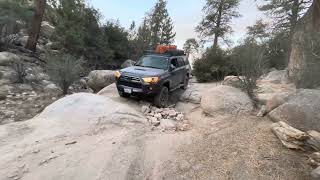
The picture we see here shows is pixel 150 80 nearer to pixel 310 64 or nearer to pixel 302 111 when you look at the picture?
pixel 302 111

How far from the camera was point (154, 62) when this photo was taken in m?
13.5

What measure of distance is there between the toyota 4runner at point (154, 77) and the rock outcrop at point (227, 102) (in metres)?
1.69

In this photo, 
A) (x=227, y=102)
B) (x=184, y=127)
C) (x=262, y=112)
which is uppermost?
(x=227, y=102)

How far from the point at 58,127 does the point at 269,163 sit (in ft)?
19.4

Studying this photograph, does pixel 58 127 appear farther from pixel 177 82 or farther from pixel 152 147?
pixel 177 82

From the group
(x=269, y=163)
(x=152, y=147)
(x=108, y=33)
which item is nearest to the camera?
(x=269, y=163)

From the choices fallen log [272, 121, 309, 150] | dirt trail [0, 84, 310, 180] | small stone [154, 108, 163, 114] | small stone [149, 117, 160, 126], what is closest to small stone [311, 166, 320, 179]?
dirt trail [0, 84, 310, 180]

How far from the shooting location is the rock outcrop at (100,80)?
16378 millimetres

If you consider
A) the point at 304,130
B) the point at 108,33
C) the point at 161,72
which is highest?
the point at 108,33

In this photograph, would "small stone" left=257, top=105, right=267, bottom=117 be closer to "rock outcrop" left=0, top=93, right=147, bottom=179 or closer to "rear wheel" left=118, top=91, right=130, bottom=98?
"rock outcrop" left=0, top=93, right=147, bottom=179

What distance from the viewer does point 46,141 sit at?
350 inches

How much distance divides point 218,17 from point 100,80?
14.3 metres

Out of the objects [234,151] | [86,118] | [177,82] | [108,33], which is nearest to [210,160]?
[234,151]

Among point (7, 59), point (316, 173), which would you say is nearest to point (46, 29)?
point (7, 59)
